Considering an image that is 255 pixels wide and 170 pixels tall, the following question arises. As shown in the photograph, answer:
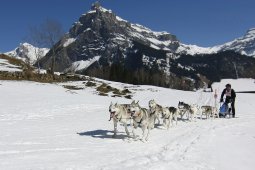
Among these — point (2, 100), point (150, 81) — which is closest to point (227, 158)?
point (2, 100)

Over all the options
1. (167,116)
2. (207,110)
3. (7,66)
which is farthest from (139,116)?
(7,66)

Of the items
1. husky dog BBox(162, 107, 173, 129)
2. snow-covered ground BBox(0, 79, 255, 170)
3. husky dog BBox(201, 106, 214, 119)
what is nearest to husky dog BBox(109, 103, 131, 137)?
snow-covered ground BBox(0, 79, 255, 170)

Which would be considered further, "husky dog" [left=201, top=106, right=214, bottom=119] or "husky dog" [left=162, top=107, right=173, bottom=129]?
"husky dog" [left=201, top=106, right=214, bottom=119]

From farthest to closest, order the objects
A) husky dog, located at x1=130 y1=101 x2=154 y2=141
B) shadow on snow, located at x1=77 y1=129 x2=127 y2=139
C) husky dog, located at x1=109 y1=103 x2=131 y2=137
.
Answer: shadow on snow, located at x1=77 y1=129 x2=127 y2=139 < husky dog, located at x1=109 y1=103 x2=131 y2=137 < husky dog, located at x1=130 y1=101 x2=154 y2=141

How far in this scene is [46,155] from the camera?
1148 cm

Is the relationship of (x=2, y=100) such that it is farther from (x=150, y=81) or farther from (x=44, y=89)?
(x=150, y=81)

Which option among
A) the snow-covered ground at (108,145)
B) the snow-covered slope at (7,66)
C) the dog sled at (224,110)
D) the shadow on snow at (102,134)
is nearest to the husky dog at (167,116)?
the snow-covered ground at (108,145)

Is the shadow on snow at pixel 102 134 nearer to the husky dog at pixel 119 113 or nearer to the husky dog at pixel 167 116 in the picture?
the husky dog at pixel 119 113

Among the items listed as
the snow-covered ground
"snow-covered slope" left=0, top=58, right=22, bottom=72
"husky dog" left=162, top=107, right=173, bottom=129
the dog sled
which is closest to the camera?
the snow-covered ground

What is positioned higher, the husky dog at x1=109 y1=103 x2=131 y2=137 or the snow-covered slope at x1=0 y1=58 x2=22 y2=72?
the snow-covered slope at x1=0 y1=58 x2=22 y2=72

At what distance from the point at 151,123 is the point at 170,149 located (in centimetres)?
223

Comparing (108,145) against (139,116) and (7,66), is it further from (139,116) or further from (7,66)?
(7,66)

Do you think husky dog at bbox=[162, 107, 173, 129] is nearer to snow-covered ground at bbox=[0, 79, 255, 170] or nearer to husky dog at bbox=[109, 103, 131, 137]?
snow-covered ground at bbox=[0, 79, 255, 170]

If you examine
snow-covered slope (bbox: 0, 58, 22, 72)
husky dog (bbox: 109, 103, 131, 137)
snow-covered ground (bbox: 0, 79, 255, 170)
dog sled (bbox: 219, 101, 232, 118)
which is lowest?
snow-covered ground (bbox: 0, 79, 255, 170)
